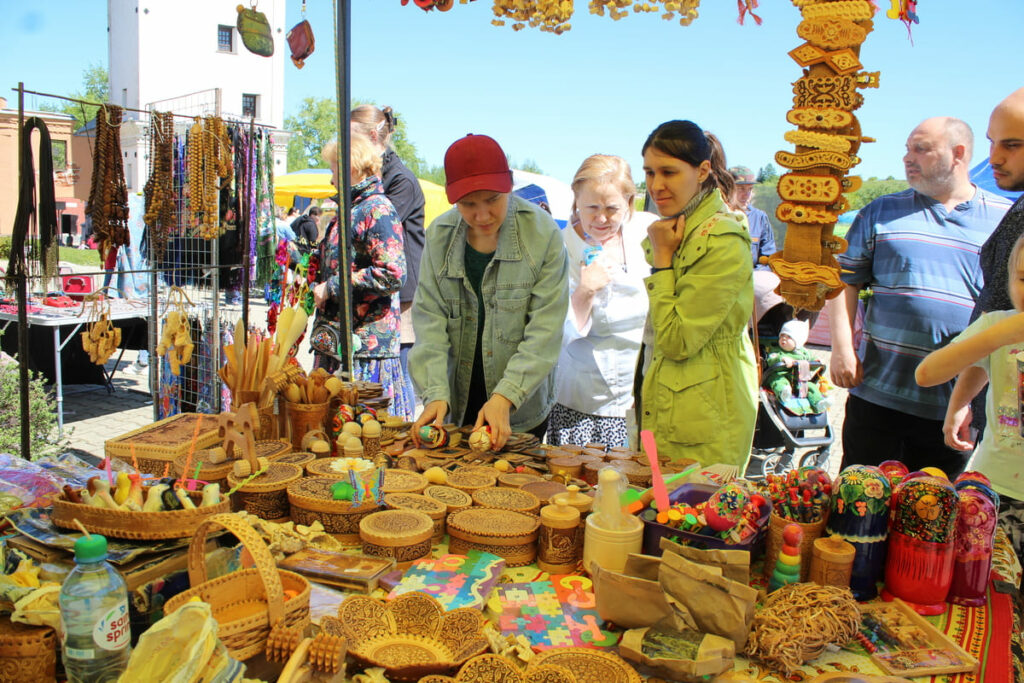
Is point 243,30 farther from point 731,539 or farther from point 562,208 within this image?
point 562,208

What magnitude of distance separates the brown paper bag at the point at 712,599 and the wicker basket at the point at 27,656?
3.44 ft

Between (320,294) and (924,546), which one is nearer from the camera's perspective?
(924,546)

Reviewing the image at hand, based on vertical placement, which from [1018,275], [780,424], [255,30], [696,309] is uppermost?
[255,30]

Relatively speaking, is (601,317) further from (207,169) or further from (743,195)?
(207,169)

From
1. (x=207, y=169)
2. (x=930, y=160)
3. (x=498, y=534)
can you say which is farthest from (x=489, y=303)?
(x=207, y=169)

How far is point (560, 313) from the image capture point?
229 cm

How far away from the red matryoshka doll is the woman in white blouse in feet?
5.19

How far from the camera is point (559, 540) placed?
1.55 m

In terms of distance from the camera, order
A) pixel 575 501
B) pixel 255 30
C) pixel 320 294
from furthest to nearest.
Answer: pixel 320 294 → pixel 255 30 → pixel 575 501

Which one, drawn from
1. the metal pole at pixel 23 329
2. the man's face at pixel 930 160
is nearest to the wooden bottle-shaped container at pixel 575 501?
the man's face at pixel 930 160

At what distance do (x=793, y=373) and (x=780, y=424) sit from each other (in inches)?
13.0

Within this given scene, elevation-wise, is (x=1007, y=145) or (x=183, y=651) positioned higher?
(x=1007, y=145)

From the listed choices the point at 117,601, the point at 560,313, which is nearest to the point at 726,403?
the point at 560,313

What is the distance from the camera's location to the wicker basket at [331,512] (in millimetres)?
1633
